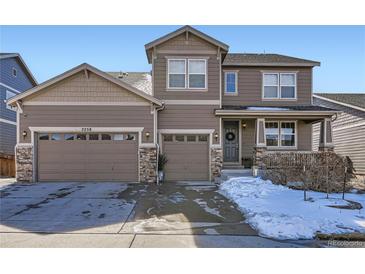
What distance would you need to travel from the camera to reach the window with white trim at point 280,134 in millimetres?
14727

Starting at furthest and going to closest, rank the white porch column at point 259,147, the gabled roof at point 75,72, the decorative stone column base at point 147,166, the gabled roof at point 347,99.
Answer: the gabled roof at point 347,99, the white porch column at point 259,147, the decorative stone column base at point 147,166, the gabled roof at point 75,72

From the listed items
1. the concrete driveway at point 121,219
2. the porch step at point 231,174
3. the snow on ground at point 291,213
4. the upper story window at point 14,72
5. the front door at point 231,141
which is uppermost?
the upper story window at point 14,72

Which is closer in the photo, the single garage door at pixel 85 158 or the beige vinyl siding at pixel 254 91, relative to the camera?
the single garage door at pixel 85 158

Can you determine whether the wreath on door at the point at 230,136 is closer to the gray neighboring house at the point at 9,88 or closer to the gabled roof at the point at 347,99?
the gabled roof at the point at 347,99

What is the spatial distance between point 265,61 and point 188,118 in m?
5.75

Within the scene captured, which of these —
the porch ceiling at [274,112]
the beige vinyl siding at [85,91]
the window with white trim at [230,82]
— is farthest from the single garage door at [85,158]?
the window with white trim at [230,82]

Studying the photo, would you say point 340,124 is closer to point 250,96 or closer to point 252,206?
point 250,96

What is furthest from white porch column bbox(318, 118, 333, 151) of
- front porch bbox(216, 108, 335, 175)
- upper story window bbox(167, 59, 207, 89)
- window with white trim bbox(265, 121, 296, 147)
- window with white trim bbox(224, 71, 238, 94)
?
upper story window bbox(167, 59, 207, 89)

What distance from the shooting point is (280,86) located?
1495 centimetres

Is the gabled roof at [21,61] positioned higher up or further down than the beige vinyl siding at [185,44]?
higher up

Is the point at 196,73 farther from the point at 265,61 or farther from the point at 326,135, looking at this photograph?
the point at 326,135

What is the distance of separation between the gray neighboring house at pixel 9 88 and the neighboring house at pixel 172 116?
7.86m

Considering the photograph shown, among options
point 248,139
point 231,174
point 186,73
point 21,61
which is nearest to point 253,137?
point 248,139

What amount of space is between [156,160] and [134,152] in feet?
3.59
